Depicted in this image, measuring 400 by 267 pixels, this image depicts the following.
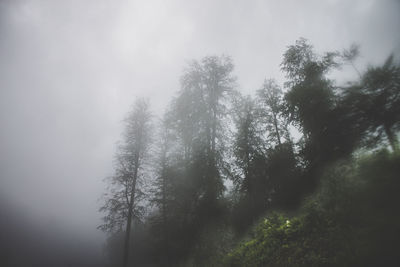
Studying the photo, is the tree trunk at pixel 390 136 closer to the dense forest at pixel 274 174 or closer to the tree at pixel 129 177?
the dense forest at pixel 274 174

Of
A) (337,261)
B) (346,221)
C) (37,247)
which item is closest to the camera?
(337,261)

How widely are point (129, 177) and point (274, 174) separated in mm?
12327

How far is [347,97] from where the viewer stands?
7.60 m

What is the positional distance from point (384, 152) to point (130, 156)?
15.0 m

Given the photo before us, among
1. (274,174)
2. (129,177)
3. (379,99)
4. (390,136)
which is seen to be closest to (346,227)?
(390,136)

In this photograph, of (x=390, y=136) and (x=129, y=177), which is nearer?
(x=390, y=136)

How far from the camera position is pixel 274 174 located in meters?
14.5

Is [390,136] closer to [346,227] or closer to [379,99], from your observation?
[379,99]

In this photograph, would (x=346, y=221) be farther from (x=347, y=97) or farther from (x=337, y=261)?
(x=347, y=97)

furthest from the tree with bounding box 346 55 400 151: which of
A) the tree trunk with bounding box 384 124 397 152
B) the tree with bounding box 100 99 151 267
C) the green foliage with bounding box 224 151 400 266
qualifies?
the tree with bounding box 100 99 151 267

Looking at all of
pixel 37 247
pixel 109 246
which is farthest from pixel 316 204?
pixel 37 247

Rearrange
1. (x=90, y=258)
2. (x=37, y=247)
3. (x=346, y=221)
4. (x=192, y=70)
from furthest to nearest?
(x=37, y=247) → (x=90, y=258) → (x=192, y=70) → (x=346, y=221)

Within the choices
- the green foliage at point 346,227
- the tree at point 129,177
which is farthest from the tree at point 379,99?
the tree at point 129,177

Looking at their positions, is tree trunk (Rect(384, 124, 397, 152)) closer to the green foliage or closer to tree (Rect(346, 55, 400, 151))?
tree (Rect(346, 55, 400, 151))
